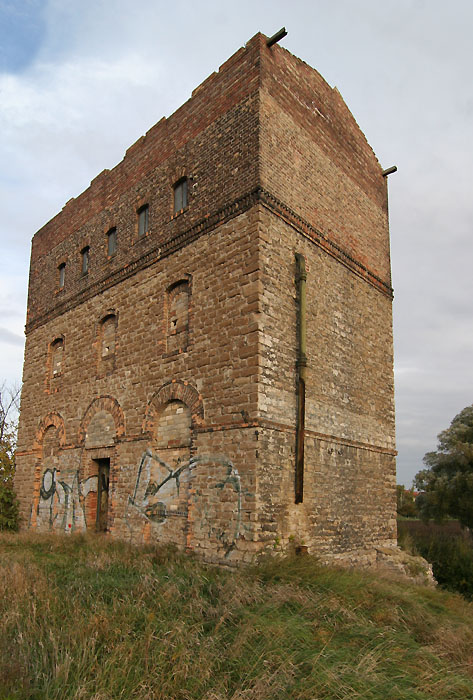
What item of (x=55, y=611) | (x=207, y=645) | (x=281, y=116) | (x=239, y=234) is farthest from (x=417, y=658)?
(x=281, y=116)

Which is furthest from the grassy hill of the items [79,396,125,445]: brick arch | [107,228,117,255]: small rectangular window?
[107,228,117,255]: small rectangular window

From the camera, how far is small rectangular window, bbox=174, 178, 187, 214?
1242cm

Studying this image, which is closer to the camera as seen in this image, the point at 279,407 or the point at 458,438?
the point at 279,407

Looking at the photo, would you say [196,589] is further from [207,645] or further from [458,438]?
[458,438]

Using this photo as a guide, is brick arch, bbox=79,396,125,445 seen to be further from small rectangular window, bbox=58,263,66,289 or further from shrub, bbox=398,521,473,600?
shrub, bbox=398,521,473,600

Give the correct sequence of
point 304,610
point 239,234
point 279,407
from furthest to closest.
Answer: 1. point 239,234
2. point 279,407
3. point 304,610

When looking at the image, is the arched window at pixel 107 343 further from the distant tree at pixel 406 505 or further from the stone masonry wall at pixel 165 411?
the distant tree at pixel 406 505

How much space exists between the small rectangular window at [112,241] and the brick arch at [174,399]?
508 centimetres

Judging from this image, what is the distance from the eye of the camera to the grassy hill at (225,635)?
4.56 m

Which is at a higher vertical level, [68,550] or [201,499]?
[201,499]

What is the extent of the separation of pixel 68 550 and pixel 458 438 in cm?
1880

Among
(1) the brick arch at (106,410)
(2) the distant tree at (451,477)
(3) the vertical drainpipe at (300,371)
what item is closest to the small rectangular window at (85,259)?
(1) the brick arch at (106,410)

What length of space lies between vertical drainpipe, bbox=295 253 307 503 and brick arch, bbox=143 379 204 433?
1.92 m

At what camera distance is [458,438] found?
24031 millimetres
